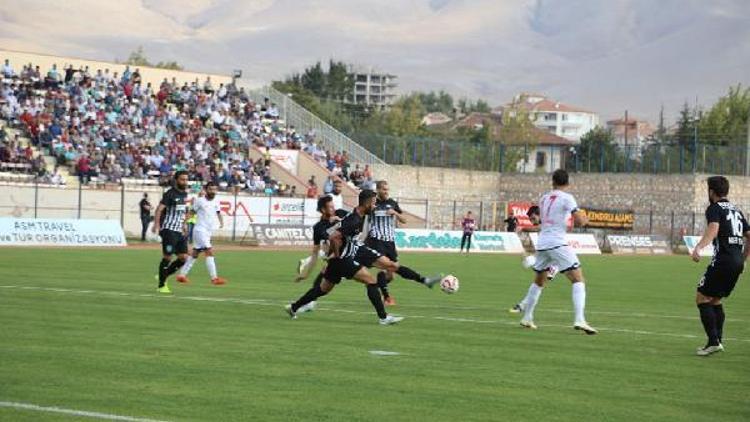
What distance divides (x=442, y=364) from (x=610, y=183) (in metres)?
67.5

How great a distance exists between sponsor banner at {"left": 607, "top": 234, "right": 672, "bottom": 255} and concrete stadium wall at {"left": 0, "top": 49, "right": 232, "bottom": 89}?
2514 centimetres

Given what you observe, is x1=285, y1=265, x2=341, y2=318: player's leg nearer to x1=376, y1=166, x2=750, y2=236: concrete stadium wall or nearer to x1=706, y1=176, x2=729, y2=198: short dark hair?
x1=706, y1=176, x2=729, y2=198: short dark hair

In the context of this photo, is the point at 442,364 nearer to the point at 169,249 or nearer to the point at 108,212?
the point at 169,249

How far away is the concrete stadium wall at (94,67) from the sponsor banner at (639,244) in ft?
82.5

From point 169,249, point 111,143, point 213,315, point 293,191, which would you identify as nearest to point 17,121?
point 111,143

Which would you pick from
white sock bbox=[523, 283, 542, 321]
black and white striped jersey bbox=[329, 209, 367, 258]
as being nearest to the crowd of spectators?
black and white striped jersey bbox=[329, 209, 367, 258]

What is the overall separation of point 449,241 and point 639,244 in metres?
14.3

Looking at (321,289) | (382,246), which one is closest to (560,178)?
(321,289)

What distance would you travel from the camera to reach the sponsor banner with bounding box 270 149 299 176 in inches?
2643

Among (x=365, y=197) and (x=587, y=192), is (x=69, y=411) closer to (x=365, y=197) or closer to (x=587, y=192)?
(x=365, y=197)

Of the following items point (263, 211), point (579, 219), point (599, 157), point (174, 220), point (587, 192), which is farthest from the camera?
point (599, 157)

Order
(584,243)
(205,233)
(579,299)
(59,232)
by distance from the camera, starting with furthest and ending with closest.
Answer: (584,243) < (59,232) < (205,233) < (579,299)

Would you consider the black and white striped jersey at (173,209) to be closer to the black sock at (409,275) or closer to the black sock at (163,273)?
the black sock at (163,273)

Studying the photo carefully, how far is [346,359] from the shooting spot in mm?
13617
